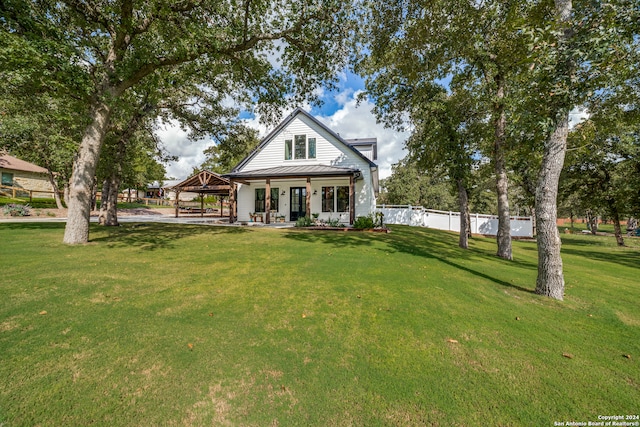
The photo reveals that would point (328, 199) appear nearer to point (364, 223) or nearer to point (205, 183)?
point (364, 223)

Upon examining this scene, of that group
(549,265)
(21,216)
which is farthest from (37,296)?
(21,216)

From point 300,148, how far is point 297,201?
377 cm

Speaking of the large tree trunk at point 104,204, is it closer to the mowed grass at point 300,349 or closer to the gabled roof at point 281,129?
the gabled roof at point 281,129

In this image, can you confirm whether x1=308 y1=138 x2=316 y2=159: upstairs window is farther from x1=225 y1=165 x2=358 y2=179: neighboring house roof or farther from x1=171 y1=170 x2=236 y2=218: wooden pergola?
x1=171 y1=170 x2=236 y2=218: wooden pergola

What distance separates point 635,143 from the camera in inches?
572

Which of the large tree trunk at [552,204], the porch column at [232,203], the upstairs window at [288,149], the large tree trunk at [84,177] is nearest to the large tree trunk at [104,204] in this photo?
the large tree trunk at [84,177]

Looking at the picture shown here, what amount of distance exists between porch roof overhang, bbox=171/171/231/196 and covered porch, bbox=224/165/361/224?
1.18 metres

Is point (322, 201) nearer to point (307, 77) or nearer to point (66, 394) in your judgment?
point (307, 77)

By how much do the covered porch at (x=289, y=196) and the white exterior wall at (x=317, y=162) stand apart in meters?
0.07

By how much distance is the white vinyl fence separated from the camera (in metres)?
20.2

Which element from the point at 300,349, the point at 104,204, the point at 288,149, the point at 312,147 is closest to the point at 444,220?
the point at 312,147

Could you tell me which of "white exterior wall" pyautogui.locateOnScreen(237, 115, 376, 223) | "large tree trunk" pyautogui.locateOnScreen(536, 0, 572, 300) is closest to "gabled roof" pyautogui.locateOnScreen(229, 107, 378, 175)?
"white exterior wall" pyautogui.locateOnScreen(237, 115, 376, 223)

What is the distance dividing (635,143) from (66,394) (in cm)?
2486

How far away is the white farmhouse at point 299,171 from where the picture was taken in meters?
16.3
